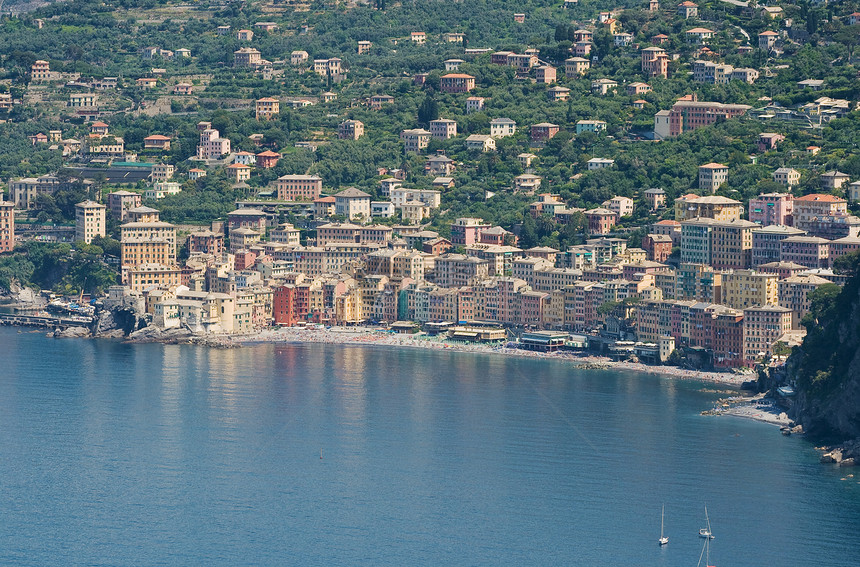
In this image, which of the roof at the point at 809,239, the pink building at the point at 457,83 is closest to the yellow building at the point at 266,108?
the pink building at the point at 457,83

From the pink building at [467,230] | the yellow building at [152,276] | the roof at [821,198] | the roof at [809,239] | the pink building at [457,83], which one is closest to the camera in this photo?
the roof at [809,239]

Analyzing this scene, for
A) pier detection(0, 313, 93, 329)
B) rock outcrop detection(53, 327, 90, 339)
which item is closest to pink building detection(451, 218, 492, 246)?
pier detection(0, 313, 93, 329)

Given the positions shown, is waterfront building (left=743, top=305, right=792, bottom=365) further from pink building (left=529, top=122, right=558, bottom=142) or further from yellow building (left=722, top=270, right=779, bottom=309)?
pink building (left=529, top=122, right=558, bottom=142)

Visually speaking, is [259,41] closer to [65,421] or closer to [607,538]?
[65,421]

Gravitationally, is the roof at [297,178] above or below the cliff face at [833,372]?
above

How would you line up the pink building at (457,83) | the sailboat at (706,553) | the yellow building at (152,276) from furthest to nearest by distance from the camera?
1. the pink building at (457,83)
2. the yellow building at (152,276)
3. the sailboat at (706,553)

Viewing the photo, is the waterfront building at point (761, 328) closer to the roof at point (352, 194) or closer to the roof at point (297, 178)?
the roof at point (352, 194)

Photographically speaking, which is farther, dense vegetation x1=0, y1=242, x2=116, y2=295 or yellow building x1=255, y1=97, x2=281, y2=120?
yellow building x1=255, y1=97, x2=281, y2=120
